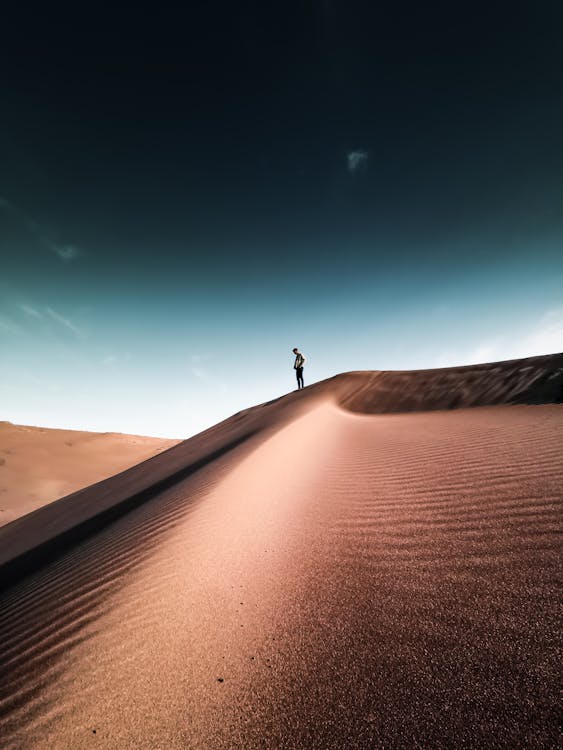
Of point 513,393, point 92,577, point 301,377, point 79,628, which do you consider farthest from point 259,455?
point 301,377

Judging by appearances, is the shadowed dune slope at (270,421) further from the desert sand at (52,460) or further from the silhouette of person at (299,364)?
the desert sand at (52,460)

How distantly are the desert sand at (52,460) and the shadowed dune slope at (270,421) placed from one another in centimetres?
503

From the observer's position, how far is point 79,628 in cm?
194

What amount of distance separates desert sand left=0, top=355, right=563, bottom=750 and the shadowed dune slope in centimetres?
141

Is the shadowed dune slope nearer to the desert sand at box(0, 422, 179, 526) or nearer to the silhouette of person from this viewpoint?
the silhouette of person

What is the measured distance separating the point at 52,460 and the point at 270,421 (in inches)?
584

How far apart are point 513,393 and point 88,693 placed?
1187 cm

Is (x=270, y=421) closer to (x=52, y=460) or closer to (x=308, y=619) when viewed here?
(x=308, y=619)

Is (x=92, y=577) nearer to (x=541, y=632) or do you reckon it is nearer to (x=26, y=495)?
(x=541, y=632)

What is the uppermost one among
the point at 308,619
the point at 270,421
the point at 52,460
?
the point at 270,421

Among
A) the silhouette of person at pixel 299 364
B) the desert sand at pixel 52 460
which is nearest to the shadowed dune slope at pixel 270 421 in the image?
the silhouette of person at pixel 299 364

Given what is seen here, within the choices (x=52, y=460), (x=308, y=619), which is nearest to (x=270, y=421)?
(x=308, y=619)

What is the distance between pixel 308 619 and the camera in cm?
176

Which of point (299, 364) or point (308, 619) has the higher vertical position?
point (299, 364)
